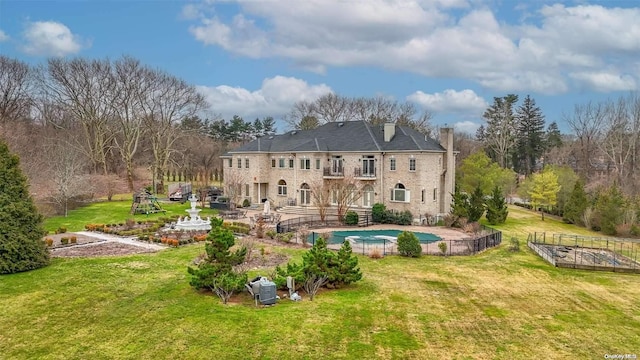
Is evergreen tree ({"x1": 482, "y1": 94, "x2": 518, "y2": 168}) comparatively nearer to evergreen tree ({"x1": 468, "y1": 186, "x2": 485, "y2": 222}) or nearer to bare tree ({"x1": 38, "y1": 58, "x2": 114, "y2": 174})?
evergreen tree ({"x1": 468, "y1": 186, "x2": 485, "y2": 222})

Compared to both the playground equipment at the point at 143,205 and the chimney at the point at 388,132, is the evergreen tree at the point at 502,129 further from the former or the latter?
the playground equipment at the point at 143,205

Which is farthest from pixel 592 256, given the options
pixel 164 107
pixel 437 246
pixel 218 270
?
pixel 164 107

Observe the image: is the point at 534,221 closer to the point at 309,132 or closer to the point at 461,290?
the point at 309,132

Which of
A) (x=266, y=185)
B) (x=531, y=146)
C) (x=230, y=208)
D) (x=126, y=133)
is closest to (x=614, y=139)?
(x=531, y=146)

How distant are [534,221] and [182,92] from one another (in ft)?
133

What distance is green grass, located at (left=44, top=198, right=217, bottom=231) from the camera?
29.8 m

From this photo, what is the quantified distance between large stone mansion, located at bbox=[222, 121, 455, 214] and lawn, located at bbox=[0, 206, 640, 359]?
16.8m

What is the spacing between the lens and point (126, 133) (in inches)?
1991

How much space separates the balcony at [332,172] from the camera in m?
37.9

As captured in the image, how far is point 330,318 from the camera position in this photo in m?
12.6

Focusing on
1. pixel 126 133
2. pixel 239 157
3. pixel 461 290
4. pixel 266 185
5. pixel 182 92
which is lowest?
pixel 461 290

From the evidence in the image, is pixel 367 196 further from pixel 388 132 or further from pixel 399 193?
pixel 388 132

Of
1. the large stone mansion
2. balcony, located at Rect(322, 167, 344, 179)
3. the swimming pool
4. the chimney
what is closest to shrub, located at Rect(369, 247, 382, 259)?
the swimming pool

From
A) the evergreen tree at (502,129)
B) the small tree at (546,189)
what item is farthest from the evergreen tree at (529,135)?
the small tree at (546,189)
